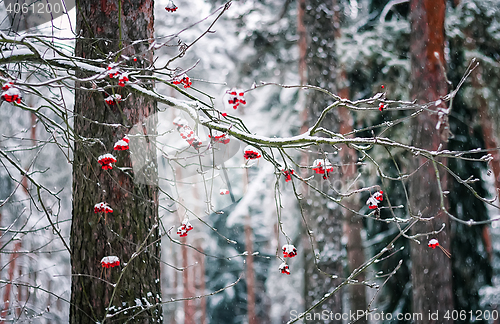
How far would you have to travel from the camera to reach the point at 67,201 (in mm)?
13820

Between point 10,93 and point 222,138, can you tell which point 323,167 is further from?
point 10,93

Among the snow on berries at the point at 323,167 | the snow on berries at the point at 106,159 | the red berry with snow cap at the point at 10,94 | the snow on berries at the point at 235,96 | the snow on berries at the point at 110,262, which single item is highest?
the snow on berries at the point at 235,96

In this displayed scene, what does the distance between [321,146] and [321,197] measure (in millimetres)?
2763

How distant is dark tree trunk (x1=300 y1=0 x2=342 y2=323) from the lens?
6184 mm

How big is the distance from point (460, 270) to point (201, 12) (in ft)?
28.6

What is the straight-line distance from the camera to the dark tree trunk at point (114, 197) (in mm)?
2896

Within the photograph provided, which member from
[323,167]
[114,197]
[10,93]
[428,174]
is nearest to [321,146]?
[323,167]

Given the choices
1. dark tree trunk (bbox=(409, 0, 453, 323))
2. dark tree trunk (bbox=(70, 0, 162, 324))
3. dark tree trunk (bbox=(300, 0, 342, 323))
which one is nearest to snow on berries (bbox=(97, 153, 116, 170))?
dark tree trunk (bbox=(70, 0, 162, 324))

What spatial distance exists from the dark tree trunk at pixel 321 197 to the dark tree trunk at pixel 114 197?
360cm

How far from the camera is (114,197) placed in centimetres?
298

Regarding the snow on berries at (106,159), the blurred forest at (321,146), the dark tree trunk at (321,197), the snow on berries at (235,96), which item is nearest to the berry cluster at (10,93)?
the blurred forest at (321,146)

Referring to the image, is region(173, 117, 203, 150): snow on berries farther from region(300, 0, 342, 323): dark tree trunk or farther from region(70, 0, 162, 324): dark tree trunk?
region(300, 0, 342, 323): dark tree trunk

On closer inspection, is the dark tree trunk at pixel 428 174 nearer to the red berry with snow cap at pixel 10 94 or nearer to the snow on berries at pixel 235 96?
the snow on berries at pixel 235 96

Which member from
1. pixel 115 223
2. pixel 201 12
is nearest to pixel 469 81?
pixel 201 12
